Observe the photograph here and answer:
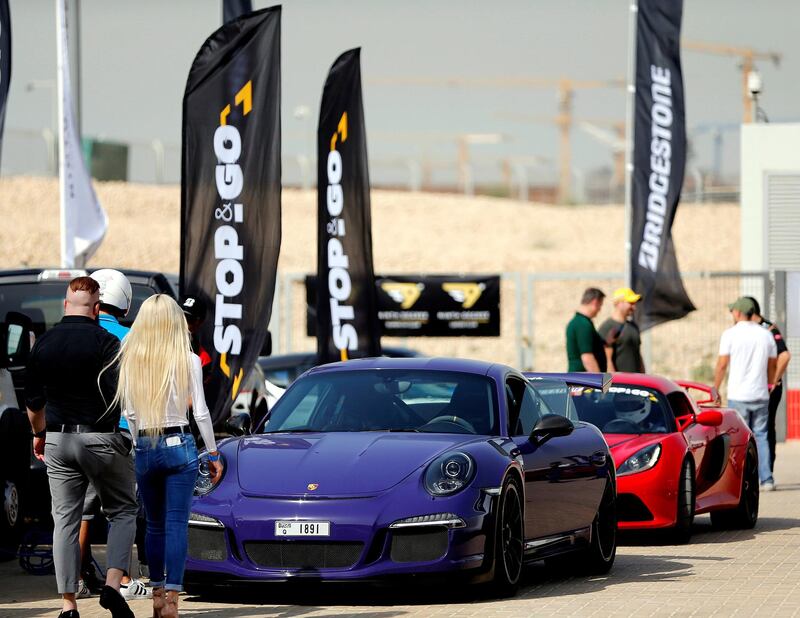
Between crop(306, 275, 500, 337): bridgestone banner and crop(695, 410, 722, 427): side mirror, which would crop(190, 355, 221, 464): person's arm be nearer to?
crop(695, 410, 722, 427): side mirror

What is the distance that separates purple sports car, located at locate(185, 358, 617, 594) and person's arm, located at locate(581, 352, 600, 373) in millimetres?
4966

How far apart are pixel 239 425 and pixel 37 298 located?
3.87m

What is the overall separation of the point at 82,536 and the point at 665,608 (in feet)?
10.9

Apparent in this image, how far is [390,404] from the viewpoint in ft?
34.3

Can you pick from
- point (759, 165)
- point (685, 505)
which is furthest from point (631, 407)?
point (759, 165)

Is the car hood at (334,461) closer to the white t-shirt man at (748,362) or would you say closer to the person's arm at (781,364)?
the white t-shirt man at (748,362)

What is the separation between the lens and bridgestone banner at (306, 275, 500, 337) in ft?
85.9

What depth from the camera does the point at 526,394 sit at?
11.0 meters

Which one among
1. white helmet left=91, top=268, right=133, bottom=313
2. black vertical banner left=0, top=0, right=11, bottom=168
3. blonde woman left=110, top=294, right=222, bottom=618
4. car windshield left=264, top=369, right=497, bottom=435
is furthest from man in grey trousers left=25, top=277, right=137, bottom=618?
black vertical banner left=0, top=0, right=11, bottom=168

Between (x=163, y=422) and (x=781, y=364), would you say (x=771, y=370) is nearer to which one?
(x=781, y=364)

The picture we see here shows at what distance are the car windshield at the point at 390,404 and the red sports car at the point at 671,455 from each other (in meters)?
2.58

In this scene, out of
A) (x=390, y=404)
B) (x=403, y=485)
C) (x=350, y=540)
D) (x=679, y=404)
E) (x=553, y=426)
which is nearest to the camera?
(x=350, y=540)

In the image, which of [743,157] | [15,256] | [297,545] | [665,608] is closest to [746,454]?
[665,608]

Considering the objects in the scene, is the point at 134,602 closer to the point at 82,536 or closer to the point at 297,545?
the point at 82,536
